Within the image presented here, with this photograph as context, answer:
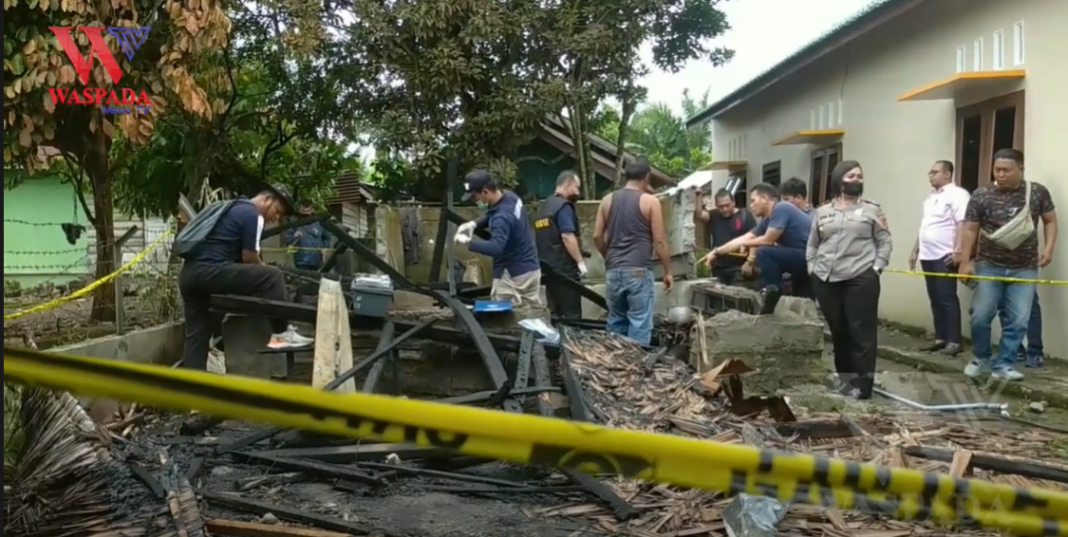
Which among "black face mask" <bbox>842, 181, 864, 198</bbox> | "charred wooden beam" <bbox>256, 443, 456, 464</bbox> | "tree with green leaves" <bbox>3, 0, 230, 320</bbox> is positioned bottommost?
"charred wooden beam" <bbox>256, 443, 456, 464</bbox>

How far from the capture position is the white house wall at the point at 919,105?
7.80 meters

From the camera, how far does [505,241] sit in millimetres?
6855

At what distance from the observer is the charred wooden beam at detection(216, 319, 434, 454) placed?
4.74 m

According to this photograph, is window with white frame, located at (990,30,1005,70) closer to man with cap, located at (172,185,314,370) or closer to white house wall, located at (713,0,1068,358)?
white house wall, located at (713,0,1068,358)

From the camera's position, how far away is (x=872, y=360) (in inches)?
247

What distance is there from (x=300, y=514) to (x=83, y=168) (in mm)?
6704

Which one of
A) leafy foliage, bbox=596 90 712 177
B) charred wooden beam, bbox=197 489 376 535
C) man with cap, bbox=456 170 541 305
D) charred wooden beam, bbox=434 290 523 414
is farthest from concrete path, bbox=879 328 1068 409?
leafy foliage, bbox=596 90 712 177

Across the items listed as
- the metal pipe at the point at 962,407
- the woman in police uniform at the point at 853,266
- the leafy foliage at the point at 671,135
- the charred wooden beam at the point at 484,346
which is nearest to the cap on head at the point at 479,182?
the charred wooden beam at the point at 484,346

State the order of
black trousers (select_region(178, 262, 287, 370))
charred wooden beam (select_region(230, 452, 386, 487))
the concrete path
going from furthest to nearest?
the concrete path → black trousers (select_region(178, 262, 287, 370)) → charred wooden beam (select_region(230, 452, 386, 487))

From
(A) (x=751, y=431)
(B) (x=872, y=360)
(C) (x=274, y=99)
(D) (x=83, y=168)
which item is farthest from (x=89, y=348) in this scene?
(C) (x=274, y=99)

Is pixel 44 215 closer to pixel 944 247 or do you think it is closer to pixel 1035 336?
pixel 944 247

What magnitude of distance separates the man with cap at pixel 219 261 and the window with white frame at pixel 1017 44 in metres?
6.65

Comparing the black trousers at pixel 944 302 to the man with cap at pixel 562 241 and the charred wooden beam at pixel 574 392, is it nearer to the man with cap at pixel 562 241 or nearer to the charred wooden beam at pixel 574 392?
the man with cap at pixel 562 241

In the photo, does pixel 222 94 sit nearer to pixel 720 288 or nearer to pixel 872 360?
pixel 720 288
